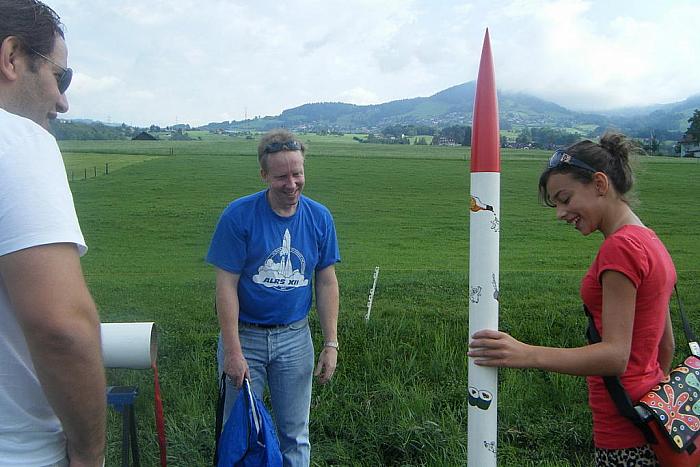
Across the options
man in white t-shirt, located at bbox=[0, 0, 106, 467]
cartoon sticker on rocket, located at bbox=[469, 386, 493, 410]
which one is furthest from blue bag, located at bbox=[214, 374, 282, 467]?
man in white t-shirt, located at bbox=[0, 0, 106, 467]

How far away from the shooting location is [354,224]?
25.4ft

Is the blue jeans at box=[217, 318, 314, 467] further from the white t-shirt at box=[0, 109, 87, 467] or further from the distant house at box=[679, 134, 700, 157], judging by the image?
the distant house at box=[679, 134, 700, 157]

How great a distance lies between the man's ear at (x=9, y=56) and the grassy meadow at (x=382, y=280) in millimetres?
1793

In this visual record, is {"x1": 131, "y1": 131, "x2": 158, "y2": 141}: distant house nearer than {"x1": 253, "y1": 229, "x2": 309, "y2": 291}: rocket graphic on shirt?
No

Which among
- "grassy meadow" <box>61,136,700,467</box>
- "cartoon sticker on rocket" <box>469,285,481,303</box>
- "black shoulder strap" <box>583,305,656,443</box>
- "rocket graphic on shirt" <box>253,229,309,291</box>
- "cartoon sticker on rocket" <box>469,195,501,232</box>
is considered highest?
"cartoon sticker on rocket" <box>469,195,501,232</box>

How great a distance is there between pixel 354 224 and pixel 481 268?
5.96 m

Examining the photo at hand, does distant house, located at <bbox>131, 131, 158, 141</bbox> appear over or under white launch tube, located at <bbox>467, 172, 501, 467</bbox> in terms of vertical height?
over

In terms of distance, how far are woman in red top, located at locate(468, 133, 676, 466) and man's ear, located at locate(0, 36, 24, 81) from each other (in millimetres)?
1418

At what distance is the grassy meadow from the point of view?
11.5 feet

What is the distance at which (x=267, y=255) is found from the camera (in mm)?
2523

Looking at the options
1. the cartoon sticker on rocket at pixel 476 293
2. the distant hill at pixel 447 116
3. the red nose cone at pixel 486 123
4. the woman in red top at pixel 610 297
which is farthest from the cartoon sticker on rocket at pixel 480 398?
the distant hill at pixel 447 116

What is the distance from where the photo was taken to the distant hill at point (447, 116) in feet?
20.0

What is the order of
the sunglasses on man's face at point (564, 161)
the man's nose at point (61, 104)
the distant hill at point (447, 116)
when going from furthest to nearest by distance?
→ the distant hill at point (447, 116) < the sunglasses on man's face at point (564, 161) < the man's nose at point (61, 104)

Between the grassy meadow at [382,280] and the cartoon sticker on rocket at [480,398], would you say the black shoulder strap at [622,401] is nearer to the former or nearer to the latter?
the cartoon sticker on rocket at [480,398]
